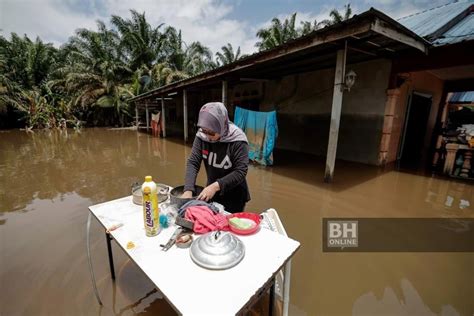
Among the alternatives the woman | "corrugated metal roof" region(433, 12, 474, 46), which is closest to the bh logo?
the woman

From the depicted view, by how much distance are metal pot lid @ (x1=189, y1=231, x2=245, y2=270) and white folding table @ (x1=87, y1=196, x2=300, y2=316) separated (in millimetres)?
28

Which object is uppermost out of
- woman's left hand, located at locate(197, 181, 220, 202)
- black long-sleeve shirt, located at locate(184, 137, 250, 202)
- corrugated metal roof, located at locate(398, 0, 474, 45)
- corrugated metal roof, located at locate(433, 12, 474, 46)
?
corrugated metal roof, located at locate(398, 0, 474, 45)

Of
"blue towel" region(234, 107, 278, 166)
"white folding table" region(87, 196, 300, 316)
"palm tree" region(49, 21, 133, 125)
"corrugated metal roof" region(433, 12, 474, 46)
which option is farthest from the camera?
"palm tree" region(49, 21, 133, 125)

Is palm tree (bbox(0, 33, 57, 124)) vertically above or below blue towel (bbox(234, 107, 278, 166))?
above

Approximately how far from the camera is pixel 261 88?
9062mm

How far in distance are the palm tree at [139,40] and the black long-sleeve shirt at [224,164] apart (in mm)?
18461

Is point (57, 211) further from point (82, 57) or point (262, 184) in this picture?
point (82, 57)

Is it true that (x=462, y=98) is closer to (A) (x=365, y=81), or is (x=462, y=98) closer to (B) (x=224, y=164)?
(A) (x=365, y=81)

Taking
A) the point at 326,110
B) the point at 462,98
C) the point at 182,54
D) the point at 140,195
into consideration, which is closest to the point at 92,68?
the point at 182,54

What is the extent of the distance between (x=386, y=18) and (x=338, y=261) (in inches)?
136

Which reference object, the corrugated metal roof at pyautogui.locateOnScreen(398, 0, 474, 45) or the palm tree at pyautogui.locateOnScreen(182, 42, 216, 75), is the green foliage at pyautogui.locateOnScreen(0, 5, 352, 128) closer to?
the palm tree at pyautogui.locateOnScreen(182, 42, 216, 75)

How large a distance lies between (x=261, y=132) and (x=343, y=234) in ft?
12.4

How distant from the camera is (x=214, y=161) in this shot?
6.31ft

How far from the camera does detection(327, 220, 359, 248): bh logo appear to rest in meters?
2.65
